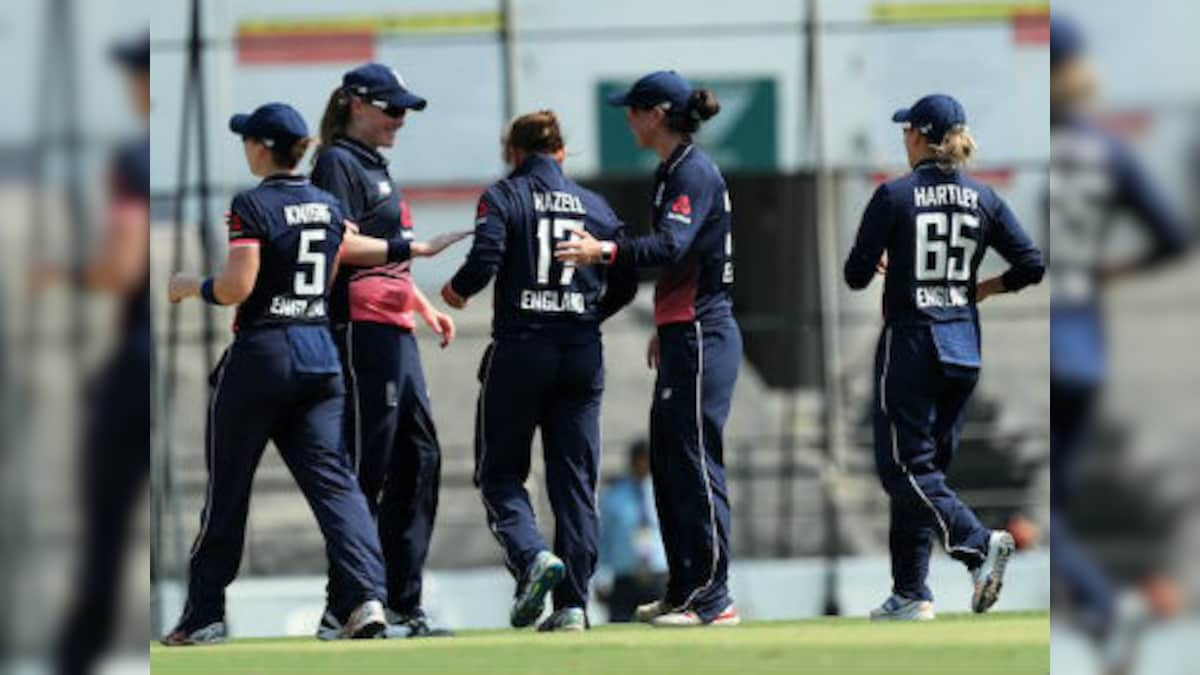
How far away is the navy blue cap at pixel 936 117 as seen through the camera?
7301 mm

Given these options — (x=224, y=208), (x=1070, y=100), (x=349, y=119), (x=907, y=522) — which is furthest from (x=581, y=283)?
(x=224, y=208)

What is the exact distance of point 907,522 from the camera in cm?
754

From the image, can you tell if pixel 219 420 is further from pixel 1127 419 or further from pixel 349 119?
pixel 1127 419

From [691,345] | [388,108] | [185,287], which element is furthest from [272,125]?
[691,345]

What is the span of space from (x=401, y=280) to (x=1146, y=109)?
16.9 feet

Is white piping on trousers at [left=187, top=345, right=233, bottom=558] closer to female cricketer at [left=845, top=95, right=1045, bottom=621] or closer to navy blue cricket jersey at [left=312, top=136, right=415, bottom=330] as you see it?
navy blue cricket jersey at [left=312, top=136, right=415, bottom=330]

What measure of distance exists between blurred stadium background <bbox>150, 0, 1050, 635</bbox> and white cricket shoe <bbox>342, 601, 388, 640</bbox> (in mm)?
6997

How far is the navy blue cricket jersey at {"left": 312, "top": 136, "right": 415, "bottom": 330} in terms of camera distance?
277 inches

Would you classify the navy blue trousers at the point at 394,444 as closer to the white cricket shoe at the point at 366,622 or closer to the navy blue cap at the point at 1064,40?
the white cricket shoe at the point at 366,622

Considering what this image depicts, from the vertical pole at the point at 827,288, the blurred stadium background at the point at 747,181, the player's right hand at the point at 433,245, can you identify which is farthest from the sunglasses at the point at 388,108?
the vertical pole at the point at 827,288

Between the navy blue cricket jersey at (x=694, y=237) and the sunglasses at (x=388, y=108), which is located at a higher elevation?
the sunglasses at (x=388, y=108)

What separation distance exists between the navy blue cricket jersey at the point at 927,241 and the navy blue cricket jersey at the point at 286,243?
4.99ft

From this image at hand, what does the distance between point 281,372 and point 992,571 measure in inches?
82.6

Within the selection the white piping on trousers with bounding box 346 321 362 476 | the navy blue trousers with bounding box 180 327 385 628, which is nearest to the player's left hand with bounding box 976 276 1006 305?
the white piping on trousers with bounding box 346 321 362 476
